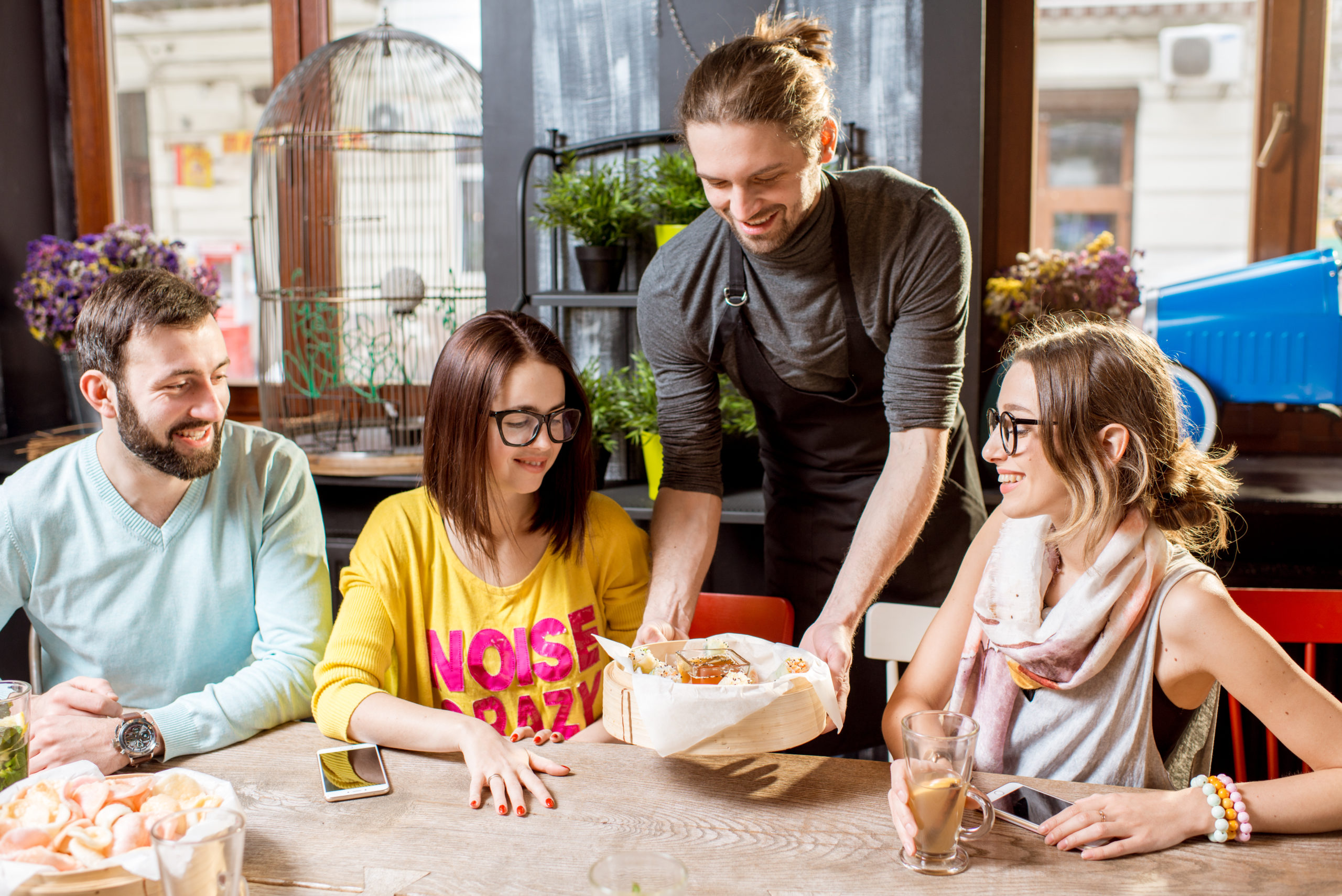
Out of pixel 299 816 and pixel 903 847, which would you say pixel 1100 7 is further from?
pixel 299 816

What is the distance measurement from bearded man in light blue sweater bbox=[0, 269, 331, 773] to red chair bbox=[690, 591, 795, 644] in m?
0.53

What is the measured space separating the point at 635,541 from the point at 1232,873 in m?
0.87

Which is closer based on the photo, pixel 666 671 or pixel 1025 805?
pixel 1025 805

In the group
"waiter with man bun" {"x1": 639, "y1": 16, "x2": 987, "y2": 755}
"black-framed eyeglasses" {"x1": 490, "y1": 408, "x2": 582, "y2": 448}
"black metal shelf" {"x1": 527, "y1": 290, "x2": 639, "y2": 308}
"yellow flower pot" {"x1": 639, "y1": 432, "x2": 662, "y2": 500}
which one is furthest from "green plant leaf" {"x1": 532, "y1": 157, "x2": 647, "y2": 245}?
"black-framed eyeglasses" {"x1": 490, "y1": 408, "x2": 582, "y2": 448}

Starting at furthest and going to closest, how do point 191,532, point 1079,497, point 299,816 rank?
point 191,532 → point 1079,497 → point 299,816

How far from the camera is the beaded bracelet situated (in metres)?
1.00

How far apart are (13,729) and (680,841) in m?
0.65

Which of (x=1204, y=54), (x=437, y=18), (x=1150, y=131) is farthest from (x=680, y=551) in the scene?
(x=437, y=18)

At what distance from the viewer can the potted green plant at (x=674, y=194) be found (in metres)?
2.22

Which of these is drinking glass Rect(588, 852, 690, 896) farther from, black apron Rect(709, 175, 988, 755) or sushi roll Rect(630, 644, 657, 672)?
black apron Rect(709, 175, 988, 755)

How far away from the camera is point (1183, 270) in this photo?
8.34 feet

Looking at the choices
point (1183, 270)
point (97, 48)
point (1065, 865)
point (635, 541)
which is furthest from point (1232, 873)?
point (97, 48)

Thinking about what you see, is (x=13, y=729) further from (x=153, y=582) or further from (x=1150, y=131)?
(x=1150, y=131)

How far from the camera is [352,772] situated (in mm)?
1146
